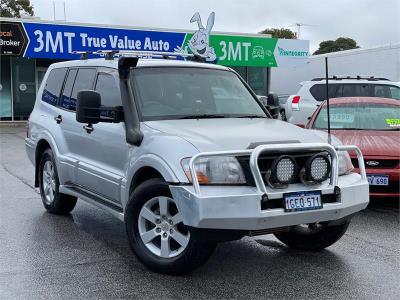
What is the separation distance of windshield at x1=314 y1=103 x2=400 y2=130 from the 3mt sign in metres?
16.6

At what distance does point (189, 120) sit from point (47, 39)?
19.0m

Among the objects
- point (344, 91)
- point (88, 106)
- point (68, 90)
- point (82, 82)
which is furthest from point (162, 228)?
point (344, 91)

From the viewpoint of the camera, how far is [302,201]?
4.30 meters

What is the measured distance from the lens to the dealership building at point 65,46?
72.9 ft

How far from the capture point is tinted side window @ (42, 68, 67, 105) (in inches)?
277

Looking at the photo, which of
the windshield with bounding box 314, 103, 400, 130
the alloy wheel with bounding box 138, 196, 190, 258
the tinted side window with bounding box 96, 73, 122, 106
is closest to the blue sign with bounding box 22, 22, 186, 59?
the windshield with bounding box 314, 103, 400, 130

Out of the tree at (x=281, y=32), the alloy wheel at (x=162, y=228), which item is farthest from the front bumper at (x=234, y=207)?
the tree at (x=281, y=32)

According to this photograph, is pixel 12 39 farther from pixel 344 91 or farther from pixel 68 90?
pixel 68 90

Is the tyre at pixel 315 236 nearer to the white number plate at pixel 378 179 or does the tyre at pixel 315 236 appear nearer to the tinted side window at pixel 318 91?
the white number plate at pixel 378 179

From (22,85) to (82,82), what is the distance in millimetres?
18699

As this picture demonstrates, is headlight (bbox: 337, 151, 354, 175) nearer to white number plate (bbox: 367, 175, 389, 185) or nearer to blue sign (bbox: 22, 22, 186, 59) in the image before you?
white number plate (bbox: 367, 175, 389, 185)

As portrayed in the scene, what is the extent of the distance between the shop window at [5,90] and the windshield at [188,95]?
19.4 metres

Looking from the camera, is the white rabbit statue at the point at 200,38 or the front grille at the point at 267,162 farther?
the white rabbit statue at the point at 200,38

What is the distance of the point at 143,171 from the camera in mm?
4879
